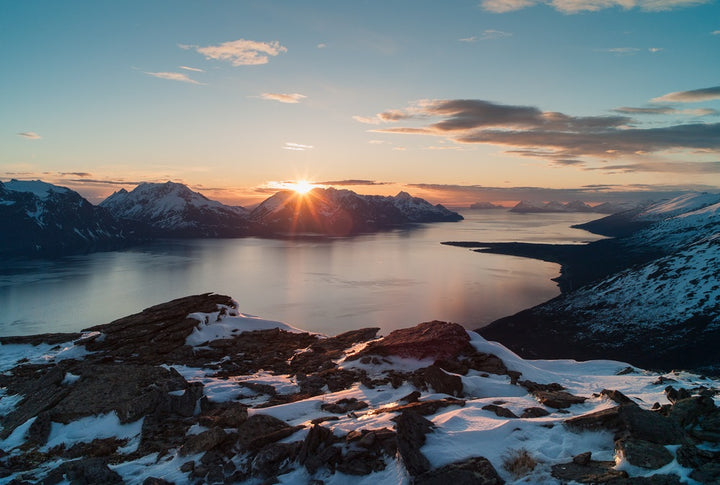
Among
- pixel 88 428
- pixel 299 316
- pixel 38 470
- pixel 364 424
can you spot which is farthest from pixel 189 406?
pixel 299 316

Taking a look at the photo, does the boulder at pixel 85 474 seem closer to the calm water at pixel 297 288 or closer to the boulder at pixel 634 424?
the boulder at pixel 634 424

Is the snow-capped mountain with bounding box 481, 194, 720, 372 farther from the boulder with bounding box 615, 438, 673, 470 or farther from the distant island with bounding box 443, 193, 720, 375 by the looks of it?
the boulder with bounding box 615, 438, 673, 470

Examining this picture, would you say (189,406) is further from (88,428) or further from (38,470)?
(38,470)

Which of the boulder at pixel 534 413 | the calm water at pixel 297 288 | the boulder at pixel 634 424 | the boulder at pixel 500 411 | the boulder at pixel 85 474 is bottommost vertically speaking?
the calm water at pixel 297 288

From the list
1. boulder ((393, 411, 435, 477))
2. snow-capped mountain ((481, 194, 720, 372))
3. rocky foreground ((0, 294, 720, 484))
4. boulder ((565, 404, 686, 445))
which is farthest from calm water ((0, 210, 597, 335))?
boulder ((565, 404, 686, 445))

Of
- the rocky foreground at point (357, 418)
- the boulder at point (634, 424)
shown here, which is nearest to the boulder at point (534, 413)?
the rocky foreground at point (357, 418)

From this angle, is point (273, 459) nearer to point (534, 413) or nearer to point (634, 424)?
point (534, 413)

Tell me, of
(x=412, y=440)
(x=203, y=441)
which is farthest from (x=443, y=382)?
(x=203, y=441)
